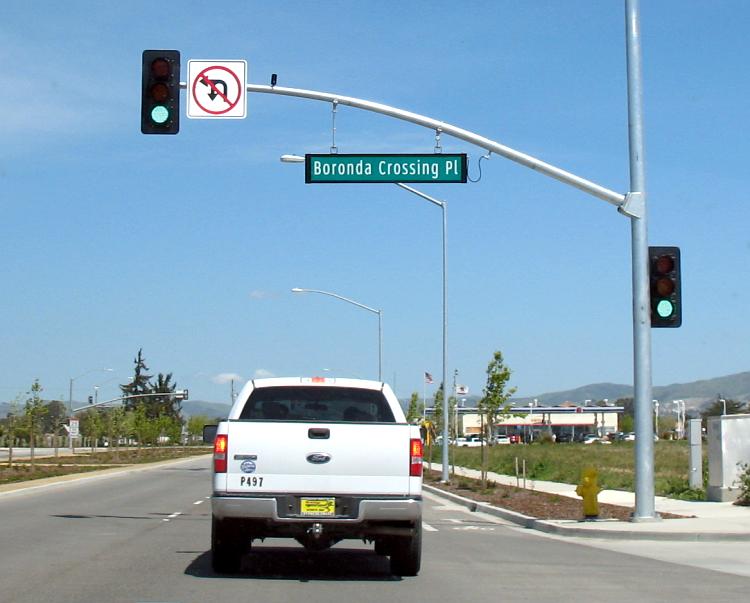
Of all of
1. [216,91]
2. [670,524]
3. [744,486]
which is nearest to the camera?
[216,91]

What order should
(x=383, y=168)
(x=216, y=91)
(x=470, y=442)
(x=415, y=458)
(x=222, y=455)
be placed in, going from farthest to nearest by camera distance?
(x=470, y=442)
(x=383, y=168)
(x=216, y=91)
(x=415, y=458)
(x=222, y=455)

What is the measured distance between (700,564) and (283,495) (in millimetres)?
6153

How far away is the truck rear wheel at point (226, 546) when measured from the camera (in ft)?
40.9

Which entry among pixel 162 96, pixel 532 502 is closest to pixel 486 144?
pixel 162 96

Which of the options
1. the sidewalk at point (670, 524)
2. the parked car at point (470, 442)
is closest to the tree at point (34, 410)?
the sidewalk at point (670, 524)

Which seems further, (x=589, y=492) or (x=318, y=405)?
(x=589, y=492)

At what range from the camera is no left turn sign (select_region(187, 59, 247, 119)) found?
1880cm

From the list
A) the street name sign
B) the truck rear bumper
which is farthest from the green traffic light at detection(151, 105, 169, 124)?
the truck rear bumper

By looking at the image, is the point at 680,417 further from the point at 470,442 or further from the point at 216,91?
the point at 216,91

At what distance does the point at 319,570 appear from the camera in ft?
44.8

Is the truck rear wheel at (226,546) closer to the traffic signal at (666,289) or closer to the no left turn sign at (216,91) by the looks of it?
the no left turn sign at (216,91)

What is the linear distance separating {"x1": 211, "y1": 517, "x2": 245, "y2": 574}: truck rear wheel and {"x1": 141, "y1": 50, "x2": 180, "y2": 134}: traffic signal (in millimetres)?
7470

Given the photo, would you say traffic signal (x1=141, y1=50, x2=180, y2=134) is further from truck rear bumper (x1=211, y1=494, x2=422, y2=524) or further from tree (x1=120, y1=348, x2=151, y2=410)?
tree (x1=120, y1=348, x2=151, y2=410)

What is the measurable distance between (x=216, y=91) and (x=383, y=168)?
3.26 meters
